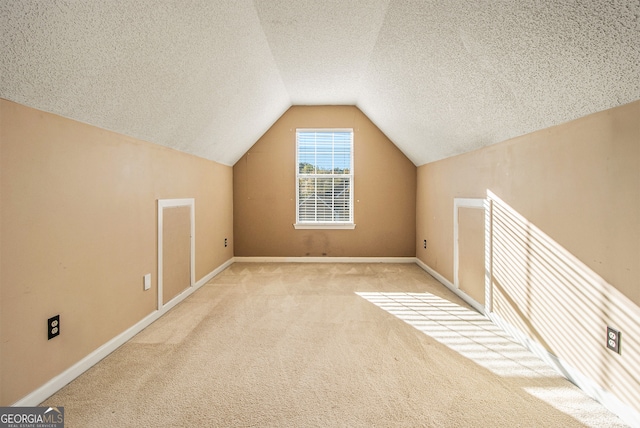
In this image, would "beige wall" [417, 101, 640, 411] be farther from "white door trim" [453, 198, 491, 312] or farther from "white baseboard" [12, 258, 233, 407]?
"white baseboard" [12, 258, 233, 407]

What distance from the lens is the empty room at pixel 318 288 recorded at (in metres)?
1.48

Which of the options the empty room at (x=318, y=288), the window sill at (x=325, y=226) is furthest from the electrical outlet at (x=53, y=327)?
the window sill at (x=325, y=226)

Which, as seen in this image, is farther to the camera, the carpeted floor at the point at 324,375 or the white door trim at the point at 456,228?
the white door trim at the point at 456,228

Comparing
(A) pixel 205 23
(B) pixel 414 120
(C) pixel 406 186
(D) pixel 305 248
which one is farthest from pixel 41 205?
(C) pixel 406 186

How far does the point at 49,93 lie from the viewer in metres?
1.59

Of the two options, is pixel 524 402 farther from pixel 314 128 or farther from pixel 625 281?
pixel 314 128

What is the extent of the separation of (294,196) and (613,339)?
4.21 metres

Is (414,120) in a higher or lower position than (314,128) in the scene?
lower

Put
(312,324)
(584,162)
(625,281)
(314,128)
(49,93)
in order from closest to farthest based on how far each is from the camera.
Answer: (625,281) < (49,93) < (584,162) < (312,324) < (314,128)

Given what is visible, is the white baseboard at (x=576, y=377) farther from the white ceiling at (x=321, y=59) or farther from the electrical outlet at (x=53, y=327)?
the electrical outlet at (x=53, y=327)

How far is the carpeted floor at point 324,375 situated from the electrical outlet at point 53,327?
334 millimetres

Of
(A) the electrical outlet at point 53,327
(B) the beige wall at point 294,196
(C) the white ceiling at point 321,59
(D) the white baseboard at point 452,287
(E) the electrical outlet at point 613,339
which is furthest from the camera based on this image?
(B) the beige wall at point 294,196

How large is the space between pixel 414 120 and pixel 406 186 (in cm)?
173

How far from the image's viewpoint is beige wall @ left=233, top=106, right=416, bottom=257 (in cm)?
509
